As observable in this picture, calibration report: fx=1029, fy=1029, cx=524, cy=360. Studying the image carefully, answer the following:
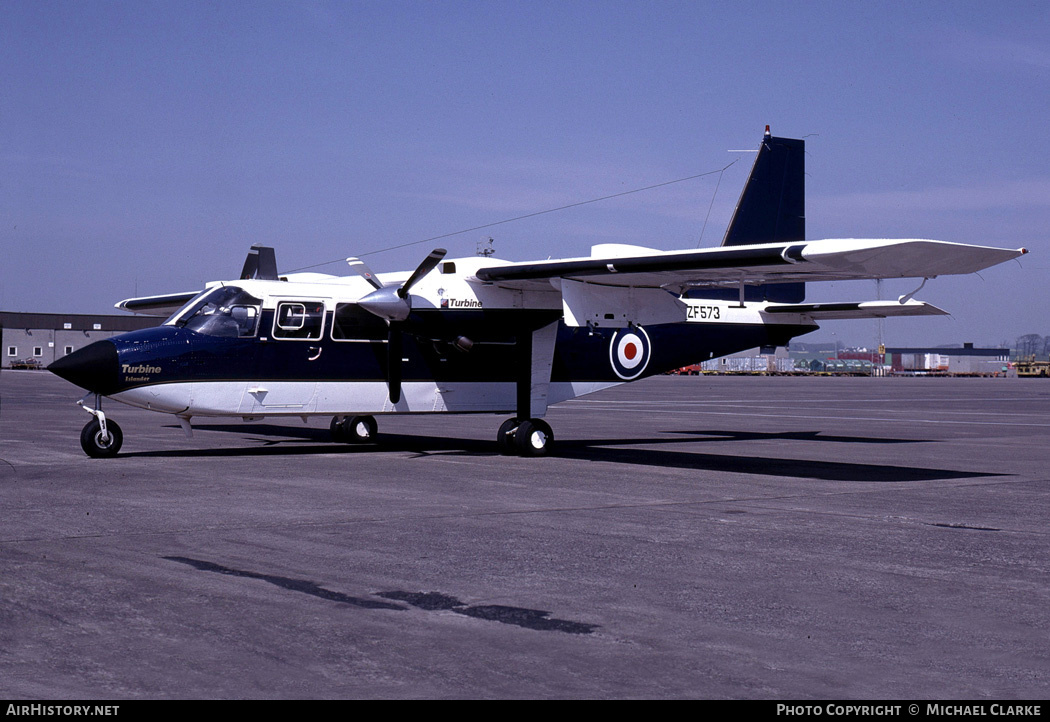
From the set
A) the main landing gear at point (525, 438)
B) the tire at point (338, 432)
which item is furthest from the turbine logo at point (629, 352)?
the tire at point (338, 432)

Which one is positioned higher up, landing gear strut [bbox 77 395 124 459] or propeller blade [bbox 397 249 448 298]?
propeller blade [bbox 397 249 448 298]

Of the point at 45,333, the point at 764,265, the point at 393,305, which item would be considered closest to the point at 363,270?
the point at 393,305

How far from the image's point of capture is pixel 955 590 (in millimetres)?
7680

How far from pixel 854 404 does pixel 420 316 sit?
29.1m

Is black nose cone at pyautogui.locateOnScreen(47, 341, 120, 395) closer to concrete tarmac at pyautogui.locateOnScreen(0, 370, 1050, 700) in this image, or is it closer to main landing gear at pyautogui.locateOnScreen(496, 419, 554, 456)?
concrete tarmac at pyautogui.locateOnScreen(0, 370, 1050, 700)

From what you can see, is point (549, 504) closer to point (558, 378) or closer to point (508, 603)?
point (508, 603)

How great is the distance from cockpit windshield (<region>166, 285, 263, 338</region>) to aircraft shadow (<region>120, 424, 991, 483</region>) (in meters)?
2.26

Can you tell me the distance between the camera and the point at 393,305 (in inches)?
739

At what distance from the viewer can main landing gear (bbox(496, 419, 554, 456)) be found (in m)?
19.4

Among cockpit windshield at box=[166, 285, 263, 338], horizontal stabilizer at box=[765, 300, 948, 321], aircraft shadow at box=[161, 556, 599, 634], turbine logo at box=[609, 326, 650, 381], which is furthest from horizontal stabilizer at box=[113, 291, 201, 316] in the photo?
aircraft shadow at box=[161, 556, 599, 634]

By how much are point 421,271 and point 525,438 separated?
3.69 m

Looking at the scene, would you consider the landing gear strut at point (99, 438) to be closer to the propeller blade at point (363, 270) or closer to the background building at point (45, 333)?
the propeller blade at point (363, 270)

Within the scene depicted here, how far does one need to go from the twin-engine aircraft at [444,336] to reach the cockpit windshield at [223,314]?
0.03 meters
